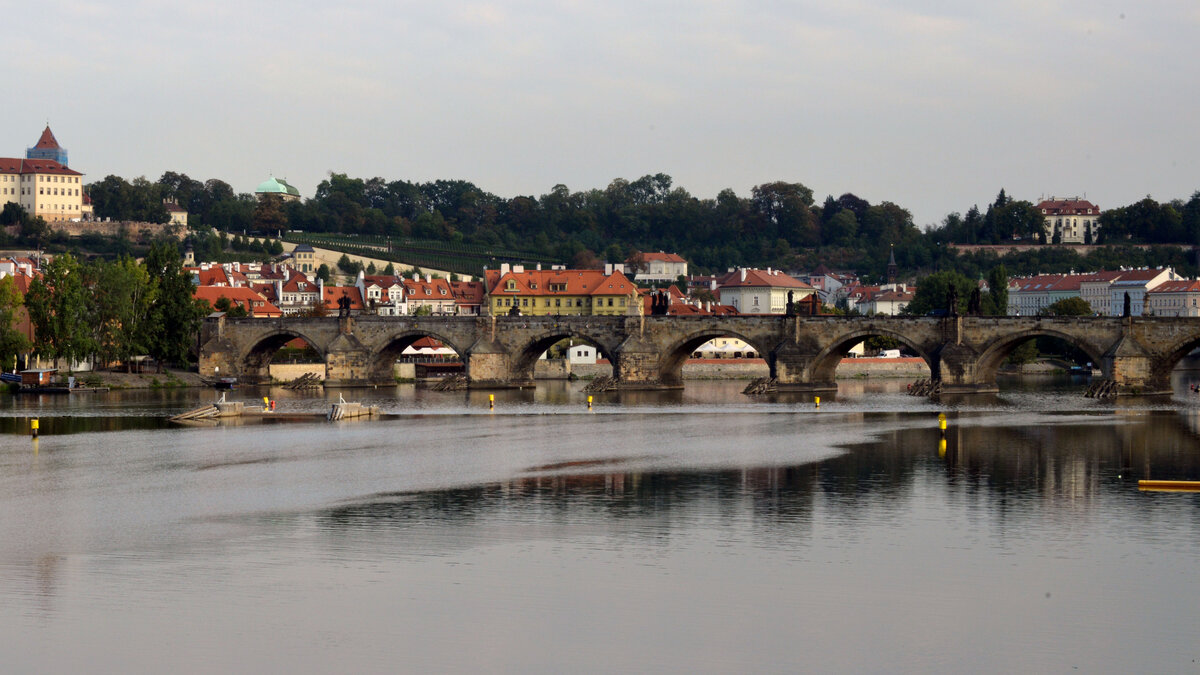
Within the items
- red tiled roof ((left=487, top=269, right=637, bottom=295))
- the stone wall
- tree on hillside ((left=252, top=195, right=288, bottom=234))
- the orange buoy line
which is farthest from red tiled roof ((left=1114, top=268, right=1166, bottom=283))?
the orange buoy line

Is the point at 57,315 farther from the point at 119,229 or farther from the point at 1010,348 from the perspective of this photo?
the point at 119,229

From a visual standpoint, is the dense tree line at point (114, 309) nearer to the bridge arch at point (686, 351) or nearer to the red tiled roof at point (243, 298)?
the red tiled roof at point (243, 298)

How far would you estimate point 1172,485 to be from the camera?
3550 cm

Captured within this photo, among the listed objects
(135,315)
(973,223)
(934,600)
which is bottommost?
(934,600)

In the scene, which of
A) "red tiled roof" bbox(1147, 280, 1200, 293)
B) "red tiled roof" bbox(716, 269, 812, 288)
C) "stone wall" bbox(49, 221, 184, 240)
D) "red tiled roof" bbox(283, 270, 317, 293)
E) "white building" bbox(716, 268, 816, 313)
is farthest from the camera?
"stone wall" bbox(49, 221, 184, 240)

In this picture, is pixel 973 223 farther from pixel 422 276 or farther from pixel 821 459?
pixel 821 459

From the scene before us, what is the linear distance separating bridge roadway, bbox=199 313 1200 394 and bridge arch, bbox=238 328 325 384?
0.25 feet

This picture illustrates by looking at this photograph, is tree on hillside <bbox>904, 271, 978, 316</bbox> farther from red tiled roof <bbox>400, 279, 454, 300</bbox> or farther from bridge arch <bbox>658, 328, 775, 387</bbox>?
red tiled roof <bbox>400, 279, 454, 300</bbox>

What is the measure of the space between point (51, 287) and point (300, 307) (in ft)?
161

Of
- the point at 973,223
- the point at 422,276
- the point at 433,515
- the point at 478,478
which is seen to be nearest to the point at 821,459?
the point at 478,478

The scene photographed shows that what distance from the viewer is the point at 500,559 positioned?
86.2 ft

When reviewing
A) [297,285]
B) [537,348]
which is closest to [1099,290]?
[297,285]

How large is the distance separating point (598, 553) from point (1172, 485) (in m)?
15.9

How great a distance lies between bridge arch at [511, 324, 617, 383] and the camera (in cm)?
7844
